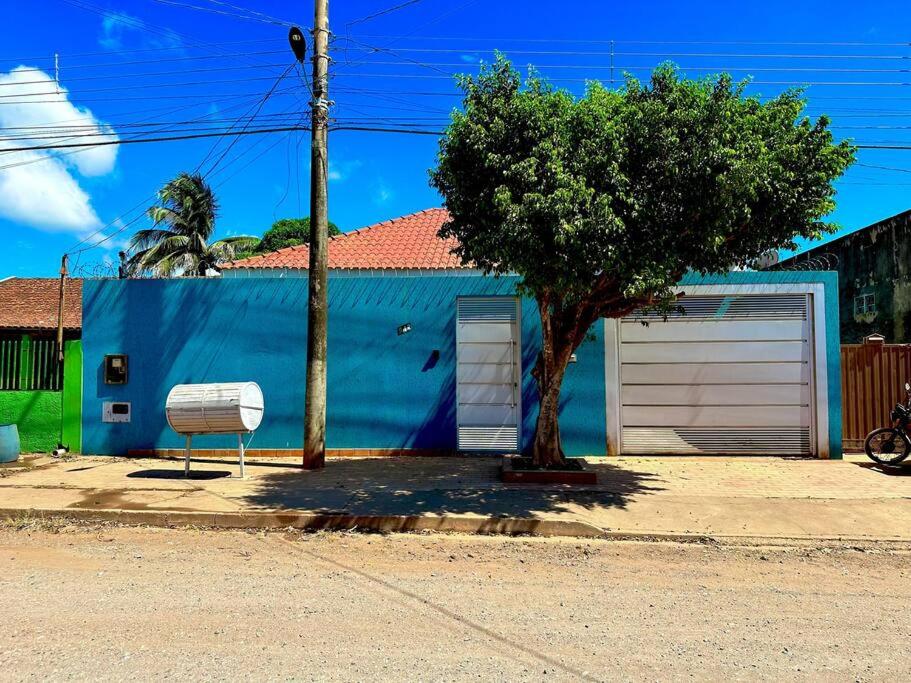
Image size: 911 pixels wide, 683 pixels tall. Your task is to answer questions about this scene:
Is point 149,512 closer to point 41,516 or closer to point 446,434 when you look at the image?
point 41,516

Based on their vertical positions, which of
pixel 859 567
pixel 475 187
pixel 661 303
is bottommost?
pixel 859 567

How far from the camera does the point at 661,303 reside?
24.8 feet

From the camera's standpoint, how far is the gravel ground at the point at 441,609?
3295 mm

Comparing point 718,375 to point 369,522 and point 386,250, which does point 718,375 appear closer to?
point 369,522

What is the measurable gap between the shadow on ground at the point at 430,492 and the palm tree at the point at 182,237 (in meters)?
17.4

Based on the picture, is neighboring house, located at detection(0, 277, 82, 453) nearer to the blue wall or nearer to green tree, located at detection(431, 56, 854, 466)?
the blue wall

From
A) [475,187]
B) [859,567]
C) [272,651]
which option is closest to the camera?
[272,651]

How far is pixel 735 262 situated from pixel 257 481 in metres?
7.07

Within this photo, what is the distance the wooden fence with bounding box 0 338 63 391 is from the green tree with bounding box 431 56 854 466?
8339mm

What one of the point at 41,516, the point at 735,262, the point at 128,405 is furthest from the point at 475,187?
the point at 128,405

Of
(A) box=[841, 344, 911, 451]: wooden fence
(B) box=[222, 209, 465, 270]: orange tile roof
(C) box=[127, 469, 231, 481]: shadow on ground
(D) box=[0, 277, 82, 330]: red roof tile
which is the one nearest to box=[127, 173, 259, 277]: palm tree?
(D) box=[0, 277, 82, 330]: red roof tile

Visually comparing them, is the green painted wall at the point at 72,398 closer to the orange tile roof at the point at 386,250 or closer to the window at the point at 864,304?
the orange tile roof at the point at 386,250

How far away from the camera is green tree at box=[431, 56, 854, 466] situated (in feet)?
20.5

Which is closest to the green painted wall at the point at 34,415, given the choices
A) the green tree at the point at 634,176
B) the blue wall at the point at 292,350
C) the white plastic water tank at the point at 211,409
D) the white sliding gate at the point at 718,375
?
the blue wall at the point at 292,350
